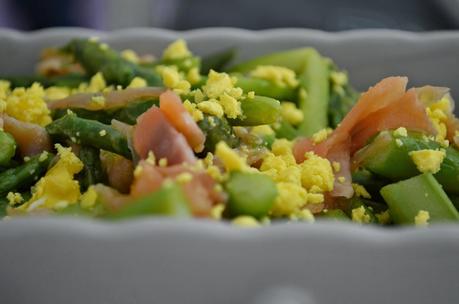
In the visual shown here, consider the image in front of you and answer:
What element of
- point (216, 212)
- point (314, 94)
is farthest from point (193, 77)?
point (216, 212)

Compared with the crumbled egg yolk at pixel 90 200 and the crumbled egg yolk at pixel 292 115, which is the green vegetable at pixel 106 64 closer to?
the crumbled egg yolk at pixel 292 115

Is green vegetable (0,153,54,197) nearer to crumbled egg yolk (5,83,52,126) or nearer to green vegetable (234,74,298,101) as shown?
crumbled egg yolk (5,83,52,126)

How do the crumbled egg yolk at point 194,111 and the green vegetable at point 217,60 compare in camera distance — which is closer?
the crumbled egg yolk at point 194,111

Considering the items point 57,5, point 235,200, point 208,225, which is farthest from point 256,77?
point 57,5

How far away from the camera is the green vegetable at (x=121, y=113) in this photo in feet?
3.47

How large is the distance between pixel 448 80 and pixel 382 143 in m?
0.54

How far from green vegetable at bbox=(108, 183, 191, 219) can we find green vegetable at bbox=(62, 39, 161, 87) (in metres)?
0.53

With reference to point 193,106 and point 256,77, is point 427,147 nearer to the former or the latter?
point 193,106

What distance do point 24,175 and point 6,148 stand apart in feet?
0.16

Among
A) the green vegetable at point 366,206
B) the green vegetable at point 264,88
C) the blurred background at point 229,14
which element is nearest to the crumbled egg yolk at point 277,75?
the green vegetable at point 264,88

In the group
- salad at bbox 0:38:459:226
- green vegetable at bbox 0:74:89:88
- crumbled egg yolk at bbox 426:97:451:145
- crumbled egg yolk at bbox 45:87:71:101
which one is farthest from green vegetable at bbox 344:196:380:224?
green vegetable at bbox 0:74:89:88

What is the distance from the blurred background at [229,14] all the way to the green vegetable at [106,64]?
1004 millimetres

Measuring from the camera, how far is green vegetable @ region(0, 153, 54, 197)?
98 centimetres

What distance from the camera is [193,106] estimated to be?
3.10 ft
